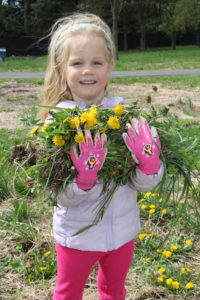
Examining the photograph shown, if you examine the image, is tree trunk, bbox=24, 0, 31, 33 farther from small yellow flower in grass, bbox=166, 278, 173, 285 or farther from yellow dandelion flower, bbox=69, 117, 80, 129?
yellow dandelion flower, bbox=69, 117, 80, 129

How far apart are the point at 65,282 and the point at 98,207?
43cm

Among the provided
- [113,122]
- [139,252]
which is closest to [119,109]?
[113,122]

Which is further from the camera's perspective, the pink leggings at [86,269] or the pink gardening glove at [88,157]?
the pink leggings at [86,269]

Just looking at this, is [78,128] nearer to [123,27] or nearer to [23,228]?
[23,228]

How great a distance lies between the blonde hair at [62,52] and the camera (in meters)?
1.73

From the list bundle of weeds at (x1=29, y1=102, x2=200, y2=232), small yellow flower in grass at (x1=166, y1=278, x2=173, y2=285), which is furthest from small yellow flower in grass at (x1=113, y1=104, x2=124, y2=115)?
small yellow flower in grass at (x1=166, y1=278, x2=173, y2=285)

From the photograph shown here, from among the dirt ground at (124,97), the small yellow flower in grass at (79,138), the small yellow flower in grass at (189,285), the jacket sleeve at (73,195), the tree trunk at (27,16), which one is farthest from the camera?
the tree trunk at (27,16)

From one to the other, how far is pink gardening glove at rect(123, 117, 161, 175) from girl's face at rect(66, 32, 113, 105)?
1.22ft

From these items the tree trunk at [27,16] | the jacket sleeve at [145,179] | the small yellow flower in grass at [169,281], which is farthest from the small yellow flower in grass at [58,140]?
the tree trunk at [27,16]

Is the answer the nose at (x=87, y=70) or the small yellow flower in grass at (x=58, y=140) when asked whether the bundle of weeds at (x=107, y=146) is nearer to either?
the small yellow flower in grass at (x=58, y=140)

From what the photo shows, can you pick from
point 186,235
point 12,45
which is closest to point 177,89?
point 186,235

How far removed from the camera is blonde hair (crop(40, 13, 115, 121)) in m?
1.73

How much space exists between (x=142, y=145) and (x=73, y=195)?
38 centimetres

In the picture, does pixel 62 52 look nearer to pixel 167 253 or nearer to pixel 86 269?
pixel 86 269
